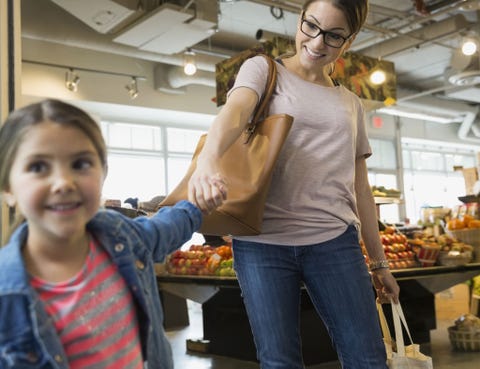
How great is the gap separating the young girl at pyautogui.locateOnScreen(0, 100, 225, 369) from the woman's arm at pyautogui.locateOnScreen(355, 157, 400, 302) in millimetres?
1016

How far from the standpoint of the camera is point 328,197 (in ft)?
5.73

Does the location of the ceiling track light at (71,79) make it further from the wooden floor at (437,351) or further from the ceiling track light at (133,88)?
the wooden floor at (437,351)

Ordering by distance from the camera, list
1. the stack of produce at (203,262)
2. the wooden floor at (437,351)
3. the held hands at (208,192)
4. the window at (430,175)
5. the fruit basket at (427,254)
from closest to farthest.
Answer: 1. the held hands at (208,192)
2. the wooden floor at (437,351)
3. the stack of produce at (203,262)
4. the fruit basket at (427,254)
5. the window at (430,175)

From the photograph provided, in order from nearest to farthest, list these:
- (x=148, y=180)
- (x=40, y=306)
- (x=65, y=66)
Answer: (x=40, y=306), (x=65, y=66), (x=148, y=180)

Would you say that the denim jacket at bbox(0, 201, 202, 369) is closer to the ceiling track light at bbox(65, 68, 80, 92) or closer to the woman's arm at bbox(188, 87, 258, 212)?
the woman's arm at bbox(188, 87, 258, 212)

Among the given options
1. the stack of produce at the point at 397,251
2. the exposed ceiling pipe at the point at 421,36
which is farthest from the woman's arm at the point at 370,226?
the exposed ceiling pipe at the point at 421,36

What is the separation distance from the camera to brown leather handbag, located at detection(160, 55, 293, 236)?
1576 millimetres

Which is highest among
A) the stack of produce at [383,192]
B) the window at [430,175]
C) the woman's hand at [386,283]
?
the window at [430,175]

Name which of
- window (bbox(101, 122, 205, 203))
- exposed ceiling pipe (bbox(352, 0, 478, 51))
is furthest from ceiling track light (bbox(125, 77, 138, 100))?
exposed ceiling pipe (bbox(352, 0, 478, 51))

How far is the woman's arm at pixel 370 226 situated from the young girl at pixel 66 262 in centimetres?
102

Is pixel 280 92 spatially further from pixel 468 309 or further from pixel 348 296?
pixel 468 309

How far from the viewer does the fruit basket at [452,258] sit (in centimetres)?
518

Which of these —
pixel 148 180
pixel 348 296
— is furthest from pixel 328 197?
pixel 148 180

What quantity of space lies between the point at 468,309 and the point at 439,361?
6.82ft
